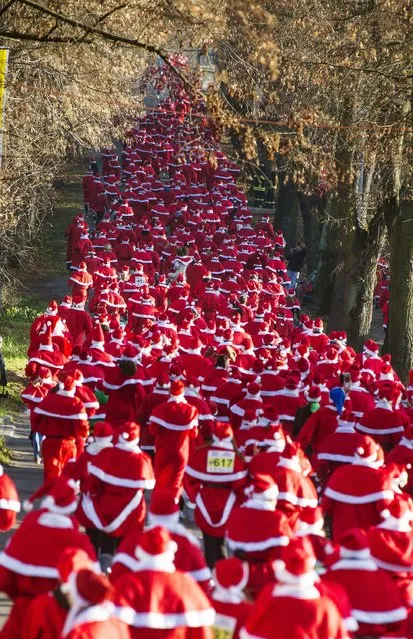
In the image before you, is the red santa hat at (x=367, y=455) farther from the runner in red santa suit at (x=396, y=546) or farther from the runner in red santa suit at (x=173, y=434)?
the runner in red santa suit at (x=173, y=434)

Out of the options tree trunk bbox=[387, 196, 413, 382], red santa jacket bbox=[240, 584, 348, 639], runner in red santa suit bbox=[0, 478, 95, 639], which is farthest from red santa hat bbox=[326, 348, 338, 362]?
red santa jacket bbox=[240, 584, 348, 639]

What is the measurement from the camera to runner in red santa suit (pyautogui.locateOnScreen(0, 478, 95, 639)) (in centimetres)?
730

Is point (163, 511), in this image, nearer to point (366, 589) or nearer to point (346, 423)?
point (366, 589)

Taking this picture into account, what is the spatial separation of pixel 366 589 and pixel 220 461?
3431 millimetres

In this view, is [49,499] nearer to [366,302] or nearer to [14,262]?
[366,302]

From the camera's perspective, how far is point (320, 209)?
35125 millimetres

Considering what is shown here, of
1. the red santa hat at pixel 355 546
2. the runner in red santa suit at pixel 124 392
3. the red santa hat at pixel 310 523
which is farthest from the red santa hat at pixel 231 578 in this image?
the runner in red santa suit at pixel 124 392

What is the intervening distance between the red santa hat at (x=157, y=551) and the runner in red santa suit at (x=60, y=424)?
6.01m

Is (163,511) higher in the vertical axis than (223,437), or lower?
higher

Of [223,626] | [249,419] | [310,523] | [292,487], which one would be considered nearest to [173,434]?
[249,419]

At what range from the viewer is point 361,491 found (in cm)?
956

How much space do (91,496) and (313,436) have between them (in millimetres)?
3863

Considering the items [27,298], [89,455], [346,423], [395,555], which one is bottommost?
[27,298]

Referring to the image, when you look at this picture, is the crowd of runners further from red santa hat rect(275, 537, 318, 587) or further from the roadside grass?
the roadside grass
